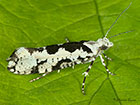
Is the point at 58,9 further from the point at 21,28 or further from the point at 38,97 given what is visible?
the point at 38,97

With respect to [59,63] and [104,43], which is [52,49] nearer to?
[59,63]

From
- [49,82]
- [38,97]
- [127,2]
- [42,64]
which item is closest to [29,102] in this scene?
[38,97]

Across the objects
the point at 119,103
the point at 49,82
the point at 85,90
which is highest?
the point at 49,82

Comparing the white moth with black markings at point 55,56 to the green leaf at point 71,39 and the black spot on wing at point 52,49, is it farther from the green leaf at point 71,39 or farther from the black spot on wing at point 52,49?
the green leaf at point 71,39

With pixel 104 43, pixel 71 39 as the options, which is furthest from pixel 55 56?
pixel 104 43

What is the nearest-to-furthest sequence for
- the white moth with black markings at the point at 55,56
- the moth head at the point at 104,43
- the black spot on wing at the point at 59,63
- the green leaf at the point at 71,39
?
the green leaf at the point at 71,39
the white moth with black markings at the point at 55,56
the black spot on wing at the point at 59,63
the moth head at the point at 104,43

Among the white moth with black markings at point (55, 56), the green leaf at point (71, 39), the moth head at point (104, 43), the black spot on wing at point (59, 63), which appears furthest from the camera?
the moth head at point (104, 43)

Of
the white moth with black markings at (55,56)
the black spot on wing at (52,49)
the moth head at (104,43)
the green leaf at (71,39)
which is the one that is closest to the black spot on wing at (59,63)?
the white moth with black markings at (55,56)

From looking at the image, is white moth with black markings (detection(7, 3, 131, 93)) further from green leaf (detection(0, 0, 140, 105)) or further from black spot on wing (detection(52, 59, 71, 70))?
green leaf (detection(0, 0, 140, 105))
